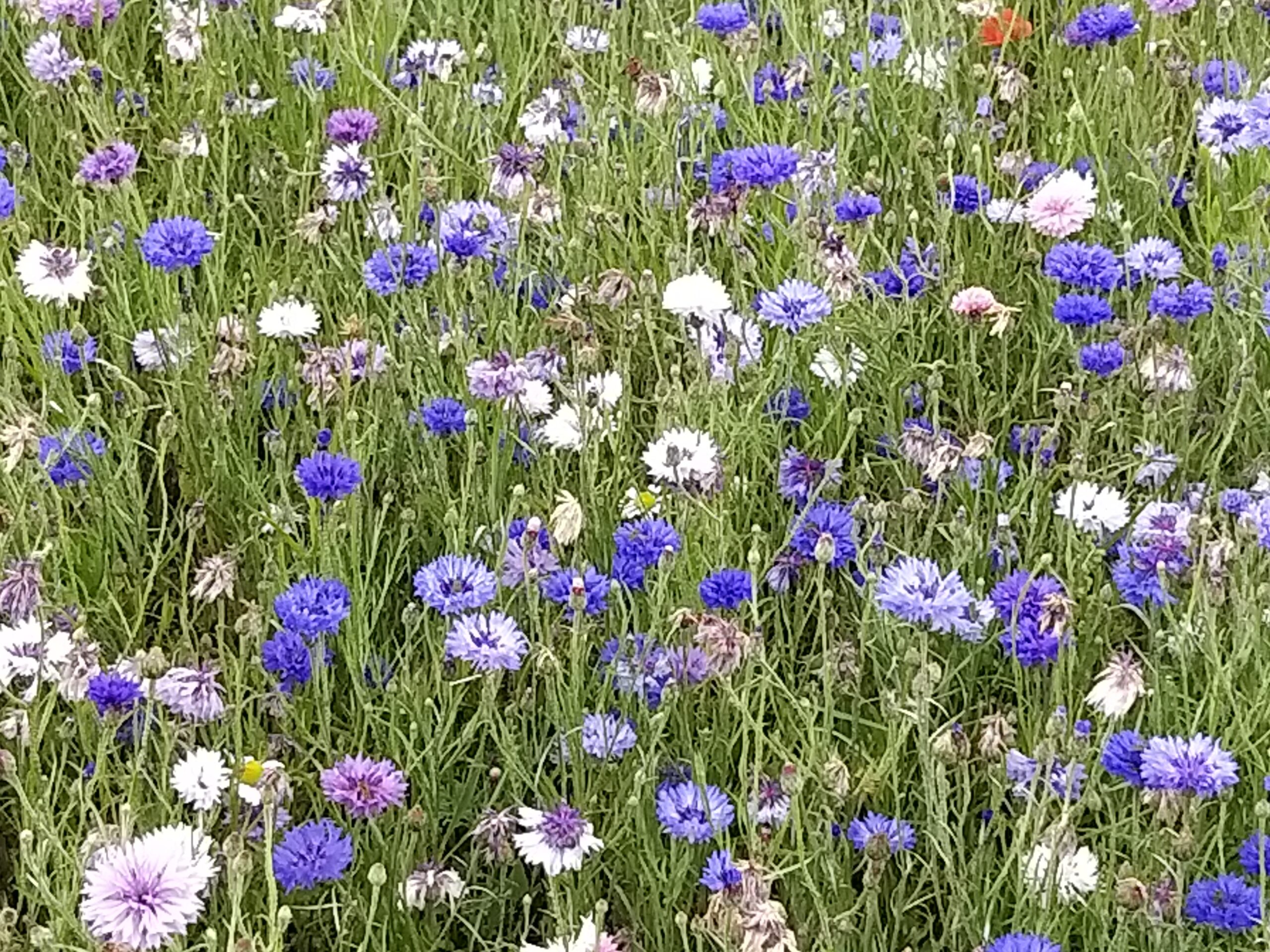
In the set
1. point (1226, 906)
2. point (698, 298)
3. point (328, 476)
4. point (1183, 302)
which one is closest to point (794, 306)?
point (698, 298)

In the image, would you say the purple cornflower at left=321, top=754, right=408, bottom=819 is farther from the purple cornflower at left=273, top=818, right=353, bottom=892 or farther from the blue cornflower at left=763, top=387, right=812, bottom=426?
the blue cornflower at left=763, top=387, right=812, bottom=426

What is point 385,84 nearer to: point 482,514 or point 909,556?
point 482,514

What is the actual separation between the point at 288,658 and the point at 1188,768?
752 millimetres

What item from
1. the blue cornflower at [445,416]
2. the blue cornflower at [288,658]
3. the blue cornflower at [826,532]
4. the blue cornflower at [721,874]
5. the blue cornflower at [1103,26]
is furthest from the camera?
the blue cornflower at [1103,26]

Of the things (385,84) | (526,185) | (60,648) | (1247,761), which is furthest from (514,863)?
(385,84)

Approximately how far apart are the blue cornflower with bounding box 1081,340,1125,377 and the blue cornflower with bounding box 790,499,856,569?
34cm

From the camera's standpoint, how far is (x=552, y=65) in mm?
2492

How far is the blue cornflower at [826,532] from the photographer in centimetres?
153

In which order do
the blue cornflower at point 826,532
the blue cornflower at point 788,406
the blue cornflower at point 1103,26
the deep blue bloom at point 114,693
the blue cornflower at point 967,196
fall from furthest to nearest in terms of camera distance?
the blue cornflower at point 1103,26 < the blue cornflower at point 967,196 < the blue cornflower at point 788,406 < the blue cornflower at point 826,532 < the deep blue bloom at point 114,693

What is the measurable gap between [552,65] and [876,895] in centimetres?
163

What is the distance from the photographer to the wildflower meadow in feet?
4.19

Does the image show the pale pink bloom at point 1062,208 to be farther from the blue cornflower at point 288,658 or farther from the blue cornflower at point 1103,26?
the blue cornflower at point 288,658

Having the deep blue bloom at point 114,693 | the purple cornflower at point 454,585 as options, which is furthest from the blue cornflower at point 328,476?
the deep blue bloom at point 114,693

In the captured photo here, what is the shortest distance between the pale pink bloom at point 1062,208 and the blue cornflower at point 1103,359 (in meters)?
0.24
